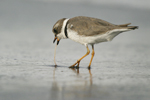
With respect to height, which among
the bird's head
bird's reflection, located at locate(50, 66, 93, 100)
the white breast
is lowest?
bird's reflection, located at locate(50, 66, 93, 100)

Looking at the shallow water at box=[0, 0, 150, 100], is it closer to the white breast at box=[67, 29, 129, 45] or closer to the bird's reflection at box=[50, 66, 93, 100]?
the bird's reflection at box=[50, 66, 93, 100]

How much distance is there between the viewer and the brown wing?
6961 mm

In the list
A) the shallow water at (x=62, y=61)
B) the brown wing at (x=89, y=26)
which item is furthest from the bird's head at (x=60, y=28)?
the shallow water at (x=62, y=61)

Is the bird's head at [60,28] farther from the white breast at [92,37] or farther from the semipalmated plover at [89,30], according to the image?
the white breast at [92,37]

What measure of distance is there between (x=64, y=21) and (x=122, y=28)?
1634 mm

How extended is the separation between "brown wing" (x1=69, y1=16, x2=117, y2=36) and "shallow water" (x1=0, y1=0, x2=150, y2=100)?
0.86 metres

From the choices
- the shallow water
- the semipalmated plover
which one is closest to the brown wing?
the semipalmated plover

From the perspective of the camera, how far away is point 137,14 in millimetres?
17641

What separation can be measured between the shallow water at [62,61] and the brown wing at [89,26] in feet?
2.81

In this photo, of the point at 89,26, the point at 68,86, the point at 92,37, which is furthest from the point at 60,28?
the point at 68,86

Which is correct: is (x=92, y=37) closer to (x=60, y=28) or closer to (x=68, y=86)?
(x=60, y=28)

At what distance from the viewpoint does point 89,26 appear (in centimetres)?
715

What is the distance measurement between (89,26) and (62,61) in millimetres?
1276

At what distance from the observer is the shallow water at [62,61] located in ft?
13.9
